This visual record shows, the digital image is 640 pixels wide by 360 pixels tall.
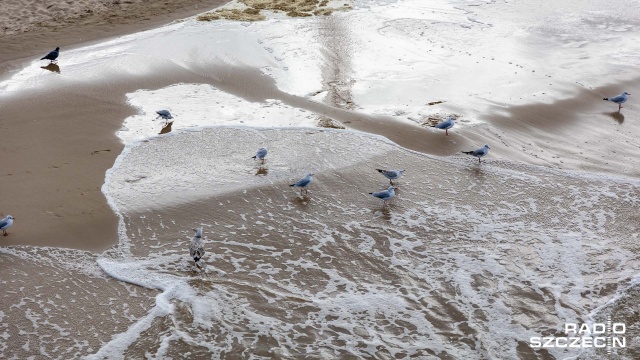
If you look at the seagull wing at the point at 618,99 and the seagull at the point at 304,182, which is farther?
the seagull wing at the point at 618,99

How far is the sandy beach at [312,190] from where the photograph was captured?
6863mm

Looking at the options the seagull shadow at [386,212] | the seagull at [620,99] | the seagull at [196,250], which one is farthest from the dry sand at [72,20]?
the seagull at [620,99]

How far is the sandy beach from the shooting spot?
686cm

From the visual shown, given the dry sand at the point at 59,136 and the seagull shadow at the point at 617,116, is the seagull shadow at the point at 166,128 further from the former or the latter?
the seagull shadow at the point at 617,116

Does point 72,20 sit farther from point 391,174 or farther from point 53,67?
point 391,174

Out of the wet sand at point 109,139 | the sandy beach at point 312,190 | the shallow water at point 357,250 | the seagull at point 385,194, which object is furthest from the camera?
the seagull at point 385,194

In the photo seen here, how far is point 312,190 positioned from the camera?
934 centimetres

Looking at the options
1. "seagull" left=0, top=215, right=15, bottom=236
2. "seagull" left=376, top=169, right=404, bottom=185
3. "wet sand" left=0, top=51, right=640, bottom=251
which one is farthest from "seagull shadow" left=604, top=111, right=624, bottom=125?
"seagull" left=0, top=215, right=15, bottom=236

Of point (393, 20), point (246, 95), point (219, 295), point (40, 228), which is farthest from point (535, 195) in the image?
point (393, 20)

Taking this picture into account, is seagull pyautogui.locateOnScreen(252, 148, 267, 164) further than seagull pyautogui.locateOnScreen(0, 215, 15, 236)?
Yes

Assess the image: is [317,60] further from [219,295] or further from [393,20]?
[219,295]

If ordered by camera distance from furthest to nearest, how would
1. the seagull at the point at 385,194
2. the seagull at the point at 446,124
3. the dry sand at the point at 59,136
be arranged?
the seagull at the point at 446,124 < the seagull at the point at 385,194 < the dry sand at the point at 59,136

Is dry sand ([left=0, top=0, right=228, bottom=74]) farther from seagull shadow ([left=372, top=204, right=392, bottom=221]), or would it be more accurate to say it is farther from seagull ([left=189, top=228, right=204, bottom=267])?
seagull shadow ([left=372, top=204, right=392, bottom=221])

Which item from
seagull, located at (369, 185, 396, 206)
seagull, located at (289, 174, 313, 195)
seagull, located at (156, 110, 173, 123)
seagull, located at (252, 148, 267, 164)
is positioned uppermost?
seagull, located at (156, 110, 173, 123)
